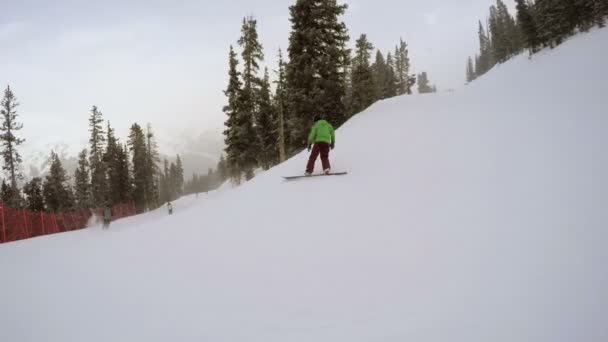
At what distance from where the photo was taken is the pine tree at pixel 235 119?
2972cm

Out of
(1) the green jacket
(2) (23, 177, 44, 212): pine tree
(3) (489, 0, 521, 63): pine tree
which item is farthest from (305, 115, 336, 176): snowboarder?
(3) (489, 0, 521, 63): pine tree

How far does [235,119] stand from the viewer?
30.4 meters

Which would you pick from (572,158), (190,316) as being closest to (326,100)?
(572,158)

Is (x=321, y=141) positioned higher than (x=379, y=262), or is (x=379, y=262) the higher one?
(x=321, y=141)

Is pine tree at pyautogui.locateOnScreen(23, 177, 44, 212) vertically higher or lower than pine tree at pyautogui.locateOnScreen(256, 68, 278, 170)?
lower

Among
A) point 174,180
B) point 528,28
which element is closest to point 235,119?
point 528,28

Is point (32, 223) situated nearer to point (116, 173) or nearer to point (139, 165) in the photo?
point (116, 173)

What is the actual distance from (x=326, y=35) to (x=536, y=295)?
67.6ft

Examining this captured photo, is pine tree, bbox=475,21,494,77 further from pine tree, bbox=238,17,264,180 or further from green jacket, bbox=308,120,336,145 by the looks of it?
green jacket, bbox=308,120,336,145

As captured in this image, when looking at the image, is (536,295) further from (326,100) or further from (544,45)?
(544,45)

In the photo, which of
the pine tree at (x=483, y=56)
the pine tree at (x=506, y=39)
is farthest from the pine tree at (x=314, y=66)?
the pine tree at (x=483, y=56)

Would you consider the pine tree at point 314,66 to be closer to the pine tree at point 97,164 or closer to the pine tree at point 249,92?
the pine tree at point 249,92

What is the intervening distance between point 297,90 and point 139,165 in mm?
39956

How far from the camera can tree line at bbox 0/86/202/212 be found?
36781 mm
